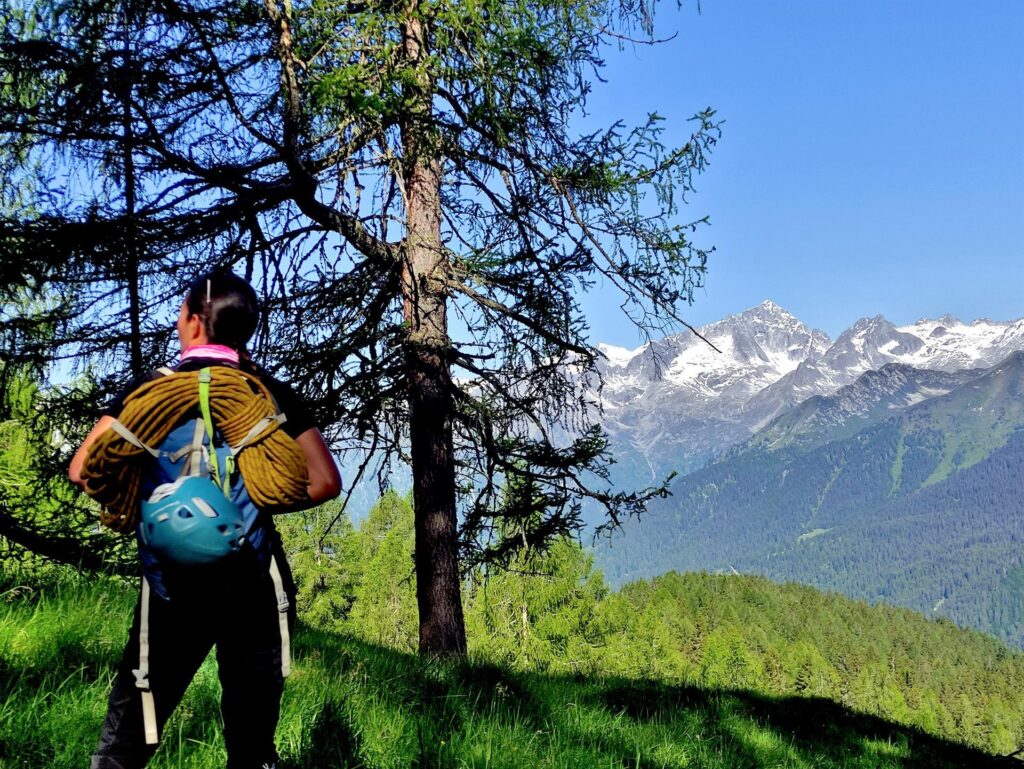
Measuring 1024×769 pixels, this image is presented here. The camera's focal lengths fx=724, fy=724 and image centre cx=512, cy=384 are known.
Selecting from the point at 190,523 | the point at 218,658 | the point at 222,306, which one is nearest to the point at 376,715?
the point at 218,658

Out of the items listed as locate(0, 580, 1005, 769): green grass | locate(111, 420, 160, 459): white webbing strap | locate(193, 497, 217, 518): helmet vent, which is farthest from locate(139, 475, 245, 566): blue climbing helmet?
locate(0, 580, 1005, 769): green grass

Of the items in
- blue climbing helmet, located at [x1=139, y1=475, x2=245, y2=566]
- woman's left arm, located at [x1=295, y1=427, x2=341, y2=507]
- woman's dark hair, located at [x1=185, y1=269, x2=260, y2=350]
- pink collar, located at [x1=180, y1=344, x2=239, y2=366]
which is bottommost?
blue climbing helmet, located at [x1=139, y1=475, x2=245, y2=566]

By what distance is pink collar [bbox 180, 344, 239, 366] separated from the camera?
2.22 meters

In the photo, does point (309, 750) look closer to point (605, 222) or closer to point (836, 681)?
point (605, 222)

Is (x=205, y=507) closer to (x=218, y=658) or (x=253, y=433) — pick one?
(x=253, y=433)

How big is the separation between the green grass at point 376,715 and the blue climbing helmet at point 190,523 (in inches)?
42.0

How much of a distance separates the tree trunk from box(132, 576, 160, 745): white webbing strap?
15.5 feet

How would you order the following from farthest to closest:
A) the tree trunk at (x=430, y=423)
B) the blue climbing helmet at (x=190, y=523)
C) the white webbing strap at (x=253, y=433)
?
the tree trunk at (x=430, y=423) < the white webbing strap at (x=253, y=433) < the blue climbing helmet at (x=190, y=523)

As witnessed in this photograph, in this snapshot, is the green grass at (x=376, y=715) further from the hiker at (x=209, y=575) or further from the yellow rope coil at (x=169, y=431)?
the yellow rope coil at (x=169, y=431)

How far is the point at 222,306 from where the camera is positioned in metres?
2.25

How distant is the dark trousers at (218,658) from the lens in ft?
6.81

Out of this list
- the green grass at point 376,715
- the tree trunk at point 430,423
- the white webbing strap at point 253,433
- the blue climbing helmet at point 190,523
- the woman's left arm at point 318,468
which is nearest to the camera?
the blue climbing helmet at point 190,523

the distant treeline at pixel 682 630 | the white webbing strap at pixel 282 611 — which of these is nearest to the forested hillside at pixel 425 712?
the white webbing strap at pixel 282 611

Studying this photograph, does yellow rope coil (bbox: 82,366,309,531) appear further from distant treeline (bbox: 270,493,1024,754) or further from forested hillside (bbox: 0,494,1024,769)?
distant treeline (bbox: 270,493,1024,754)
